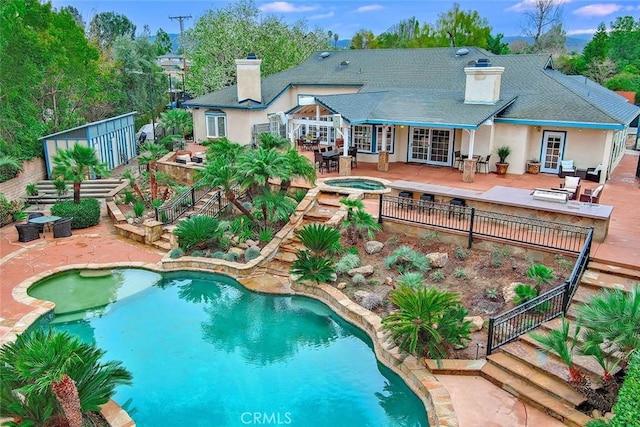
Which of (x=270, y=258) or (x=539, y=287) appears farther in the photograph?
(x=270, y=258)

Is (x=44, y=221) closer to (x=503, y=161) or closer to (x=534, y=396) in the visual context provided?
(x=534, y=396)

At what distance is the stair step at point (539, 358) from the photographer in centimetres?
891

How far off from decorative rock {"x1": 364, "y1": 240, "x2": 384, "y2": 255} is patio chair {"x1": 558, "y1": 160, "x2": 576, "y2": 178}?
1090 centimetres

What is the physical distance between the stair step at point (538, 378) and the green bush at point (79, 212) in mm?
15704

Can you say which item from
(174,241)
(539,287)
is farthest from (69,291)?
(539,287)

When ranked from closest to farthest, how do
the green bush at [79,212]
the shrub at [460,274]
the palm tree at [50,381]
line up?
the palm tree at [50,381] < the shrub at [460,274] < the green bush at [79,212]

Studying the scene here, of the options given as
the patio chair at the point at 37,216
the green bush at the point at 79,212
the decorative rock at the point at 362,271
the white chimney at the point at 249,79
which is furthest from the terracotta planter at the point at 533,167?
the patio chair at the point at 37,216

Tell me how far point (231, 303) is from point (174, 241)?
169 inches

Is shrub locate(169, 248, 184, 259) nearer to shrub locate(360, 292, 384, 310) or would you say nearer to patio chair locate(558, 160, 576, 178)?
shrub locate(360, 292, 384, 310)

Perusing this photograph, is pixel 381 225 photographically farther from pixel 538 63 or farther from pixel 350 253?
pixel 538 63

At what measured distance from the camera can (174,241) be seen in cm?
1683

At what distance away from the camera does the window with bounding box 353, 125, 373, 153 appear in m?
24.7

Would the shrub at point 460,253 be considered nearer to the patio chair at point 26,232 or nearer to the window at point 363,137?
the window at point 363,137

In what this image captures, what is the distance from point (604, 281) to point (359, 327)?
19.1 feet
